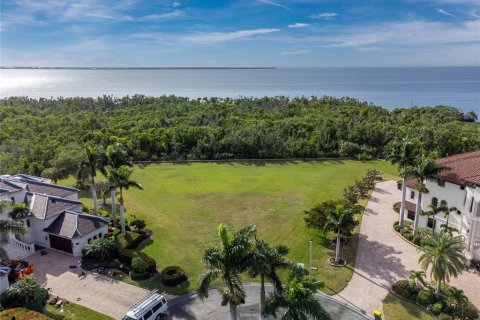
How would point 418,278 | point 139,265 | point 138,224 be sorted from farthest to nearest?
point 138,224, point 139,265, point 418,278

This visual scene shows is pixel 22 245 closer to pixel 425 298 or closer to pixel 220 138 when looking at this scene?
pixel 425 298

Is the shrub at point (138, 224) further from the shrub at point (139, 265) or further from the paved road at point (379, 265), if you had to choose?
the paved road at point (379, 265)

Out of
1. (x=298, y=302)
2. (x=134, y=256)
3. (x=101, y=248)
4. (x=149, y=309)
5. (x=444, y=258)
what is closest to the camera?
(x=298, y=302)

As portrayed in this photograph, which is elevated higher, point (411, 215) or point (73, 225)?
point (411, 215)

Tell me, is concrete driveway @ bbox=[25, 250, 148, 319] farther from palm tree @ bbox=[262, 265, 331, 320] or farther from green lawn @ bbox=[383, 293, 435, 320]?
green lawn @ bbox=[383, 293, 435, 320]

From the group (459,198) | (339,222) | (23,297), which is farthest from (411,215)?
Answer: (23,297)

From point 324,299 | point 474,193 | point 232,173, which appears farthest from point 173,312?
point 232,173
